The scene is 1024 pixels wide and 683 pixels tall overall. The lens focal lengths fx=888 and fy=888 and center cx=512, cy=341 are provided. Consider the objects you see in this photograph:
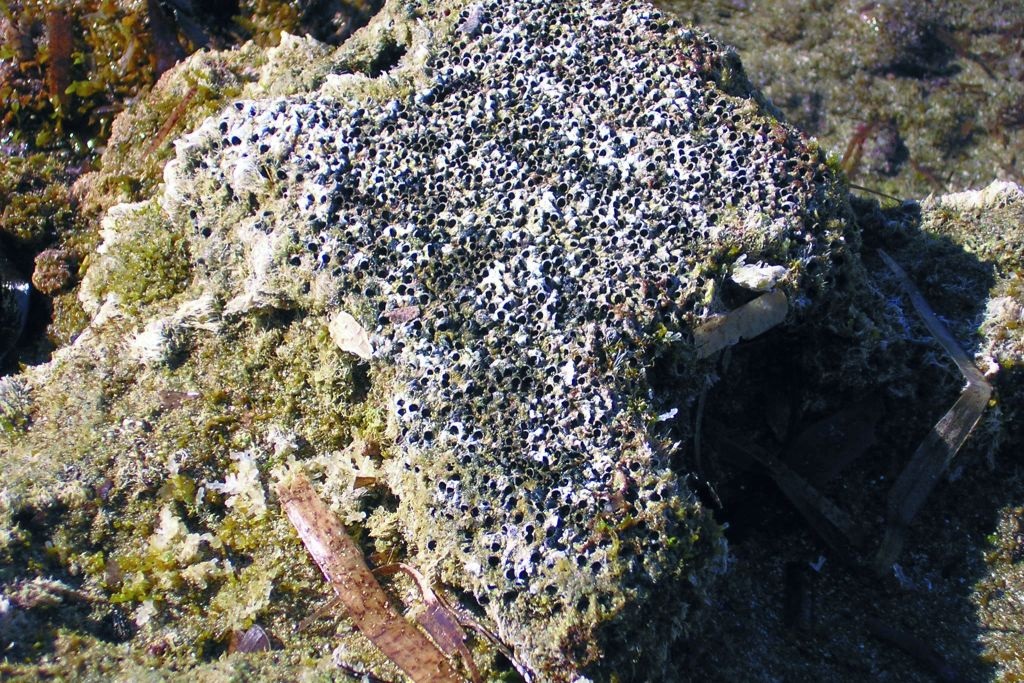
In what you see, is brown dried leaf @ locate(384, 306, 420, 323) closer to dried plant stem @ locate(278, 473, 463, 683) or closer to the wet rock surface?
the wet rock surface

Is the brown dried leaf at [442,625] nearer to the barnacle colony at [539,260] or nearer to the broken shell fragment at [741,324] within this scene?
the barnacle colony at [539,260]

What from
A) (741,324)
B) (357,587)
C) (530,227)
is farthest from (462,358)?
(741,324)

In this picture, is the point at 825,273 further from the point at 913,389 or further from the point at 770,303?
the point at 913,389

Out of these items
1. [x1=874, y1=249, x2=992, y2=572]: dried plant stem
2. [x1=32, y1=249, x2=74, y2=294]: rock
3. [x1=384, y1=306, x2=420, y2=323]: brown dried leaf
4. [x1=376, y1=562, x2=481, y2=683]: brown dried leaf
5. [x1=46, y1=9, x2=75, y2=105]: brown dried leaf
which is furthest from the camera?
[x1=46, y1=9, x2=75, y2=105]: brown dried leaf

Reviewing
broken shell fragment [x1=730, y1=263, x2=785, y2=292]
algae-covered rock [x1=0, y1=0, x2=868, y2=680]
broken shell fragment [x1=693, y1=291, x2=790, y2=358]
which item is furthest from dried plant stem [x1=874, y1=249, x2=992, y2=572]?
broken shell fragment [x1=730, y1=263, x2=785, y2=292]

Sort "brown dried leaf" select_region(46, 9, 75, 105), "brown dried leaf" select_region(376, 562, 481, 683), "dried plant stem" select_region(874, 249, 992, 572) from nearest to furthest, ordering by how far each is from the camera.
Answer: "brown dried leaf" select_region(376, 562, 481, 683), "dried plant stem" select_region(874, 249, 992, 572), "brown dried leaf" select_region(46, 9, 75, 105)

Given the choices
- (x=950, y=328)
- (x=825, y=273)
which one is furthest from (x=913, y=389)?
(x=825, y=273)
